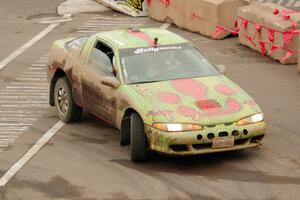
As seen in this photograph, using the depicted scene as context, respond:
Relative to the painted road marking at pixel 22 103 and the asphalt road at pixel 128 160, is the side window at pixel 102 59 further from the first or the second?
the painted road marking at pixel 22 103

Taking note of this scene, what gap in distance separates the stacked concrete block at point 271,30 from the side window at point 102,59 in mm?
6115

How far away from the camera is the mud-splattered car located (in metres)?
12.6

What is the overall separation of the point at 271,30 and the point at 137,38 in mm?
6259

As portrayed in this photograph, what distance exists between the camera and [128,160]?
521 inches

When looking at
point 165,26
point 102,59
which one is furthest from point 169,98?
point 165,26

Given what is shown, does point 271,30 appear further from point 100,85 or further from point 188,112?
point 188,112

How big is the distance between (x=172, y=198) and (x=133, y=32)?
418 cm

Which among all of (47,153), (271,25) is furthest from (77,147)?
(271,25)

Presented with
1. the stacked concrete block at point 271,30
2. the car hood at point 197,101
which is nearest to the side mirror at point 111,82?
Result: the car hood at point 197,101

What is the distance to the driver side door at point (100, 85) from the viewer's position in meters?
13.7

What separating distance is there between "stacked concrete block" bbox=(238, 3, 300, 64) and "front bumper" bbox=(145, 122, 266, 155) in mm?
7153

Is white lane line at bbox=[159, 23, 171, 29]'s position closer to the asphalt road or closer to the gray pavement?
the gray pavement

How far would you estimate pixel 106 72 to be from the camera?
46.4 feet

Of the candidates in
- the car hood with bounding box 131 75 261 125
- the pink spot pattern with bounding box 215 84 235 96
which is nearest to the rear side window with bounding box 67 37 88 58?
the car hood with bounding box 131 75 261 125
